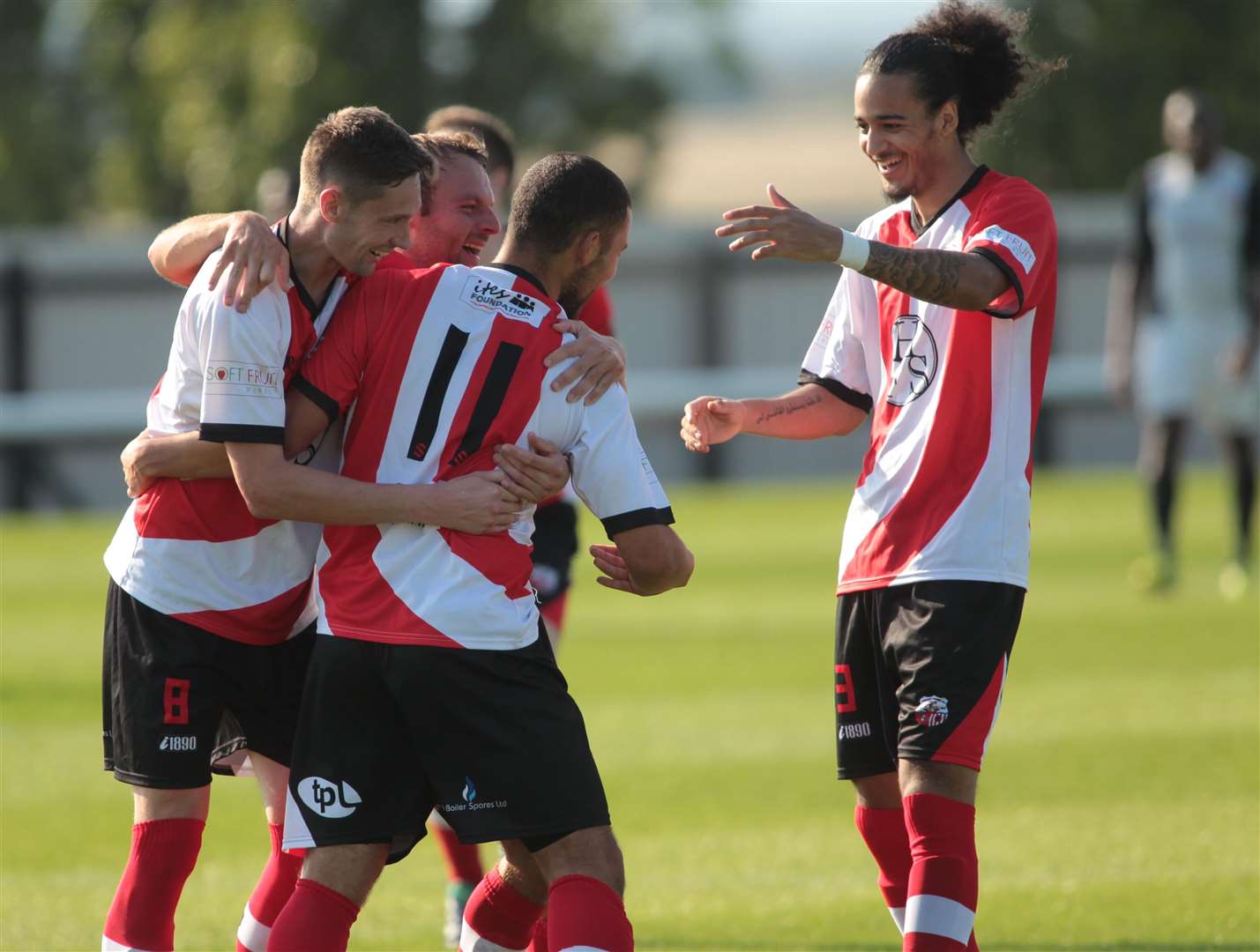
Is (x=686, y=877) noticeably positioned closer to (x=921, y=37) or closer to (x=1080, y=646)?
(x=921, y=37)

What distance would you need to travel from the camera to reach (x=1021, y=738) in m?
9.10

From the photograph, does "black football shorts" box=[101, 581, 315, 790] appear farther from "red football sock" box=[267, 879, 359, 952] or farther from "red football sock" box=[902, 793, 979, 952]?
"red football sock" box=[902, 793, 979, 952]

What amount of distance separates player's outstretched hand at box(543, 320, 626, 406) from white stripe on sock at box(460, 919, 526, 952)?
138 cm

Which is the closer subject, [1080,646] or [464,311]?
[464,311]

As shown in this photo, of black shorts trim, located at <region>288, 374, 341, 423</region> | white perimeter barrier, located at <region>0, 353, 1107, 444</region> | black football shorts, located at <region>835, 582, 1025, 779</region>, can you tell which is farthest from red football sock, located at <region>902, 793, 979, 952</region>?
white perimeter barrier, located at <region>0, 353, 1107, 444</region>

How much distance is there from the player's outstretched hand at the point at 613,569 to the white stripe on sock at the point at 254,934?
1263 millimetres

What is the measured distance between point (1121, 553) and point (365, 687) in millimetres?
12553

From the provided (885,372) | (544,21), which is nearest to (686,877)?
(885,372)

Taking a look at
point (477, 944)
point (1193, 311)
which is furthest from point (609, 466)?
point (1193, 311)

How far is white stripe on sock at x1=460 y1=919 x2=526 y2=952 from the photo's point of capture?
4457mm

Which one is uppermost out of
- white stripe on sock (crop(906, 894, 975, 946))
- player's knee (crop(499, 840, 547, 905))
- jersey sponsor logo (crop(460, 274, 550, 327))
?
jersey sponsor logo (crop(460, 274, 550, 327))

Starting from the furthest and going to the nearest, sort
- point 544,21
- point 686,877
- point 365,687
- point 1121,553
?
point 544,21 < point 1121,553 < point 686,877 < point 365,687

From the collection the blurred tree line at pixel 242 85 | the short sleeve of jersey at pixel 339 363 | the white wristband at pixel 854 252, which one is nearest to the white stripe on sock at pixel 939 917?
the white wristband at pixel 854 252

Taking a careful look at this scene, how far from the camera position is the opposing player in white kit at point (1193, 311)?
41.1 ft
